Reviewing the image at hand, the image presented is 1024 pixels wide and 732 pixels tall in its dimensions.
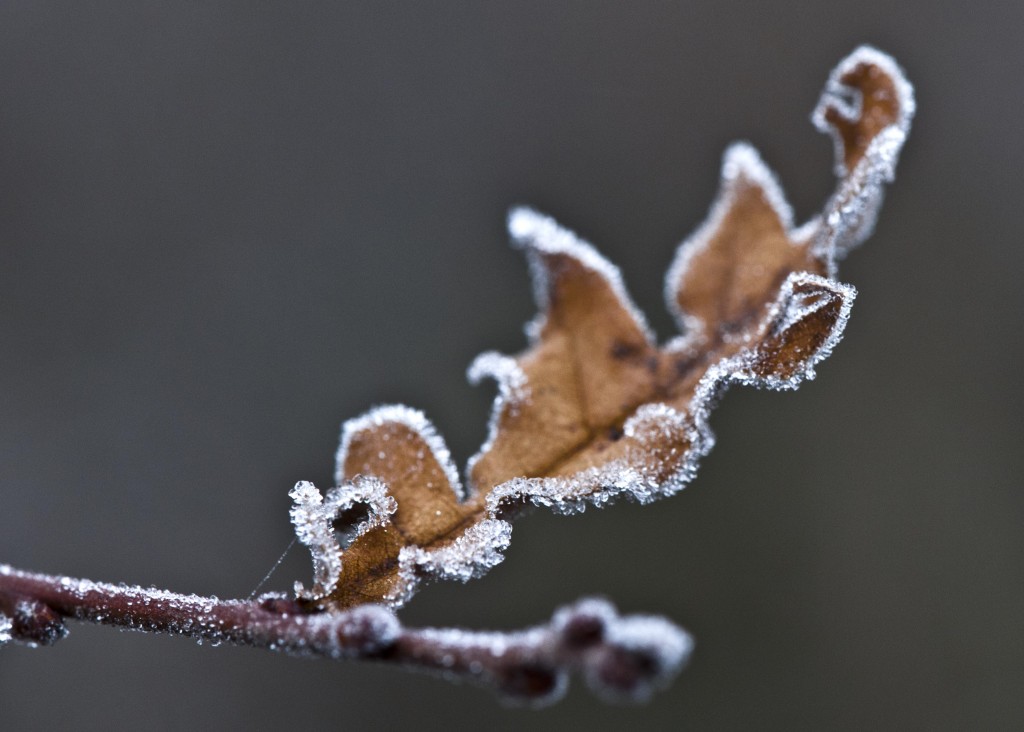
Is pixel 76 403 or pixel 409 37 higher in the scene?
pixel 409 37

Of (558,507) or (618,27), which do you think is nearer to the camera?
(558,507)

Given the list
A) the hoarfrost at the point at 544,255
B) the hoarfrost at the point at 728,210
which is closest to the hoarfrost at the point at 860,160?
the hoarfrost at the point at 728,210

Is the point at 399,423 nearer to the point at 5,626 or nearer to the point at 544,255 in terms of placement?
the point at 544,255

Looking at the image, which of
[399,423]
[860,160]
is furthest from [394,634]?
[860,160]

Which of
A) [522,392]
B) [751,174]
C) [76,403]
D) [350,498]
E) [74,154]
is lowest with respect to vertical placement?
[350,498]

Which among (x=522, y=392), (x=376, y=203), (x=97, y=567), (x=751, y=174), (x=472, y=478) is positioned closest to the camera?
(x=472, y=478)

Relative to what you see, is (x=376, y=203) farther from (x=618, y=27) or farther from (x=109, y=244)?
(x=618, y=27)

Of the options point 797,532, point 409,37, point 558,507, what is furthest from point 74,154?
point 558,507
